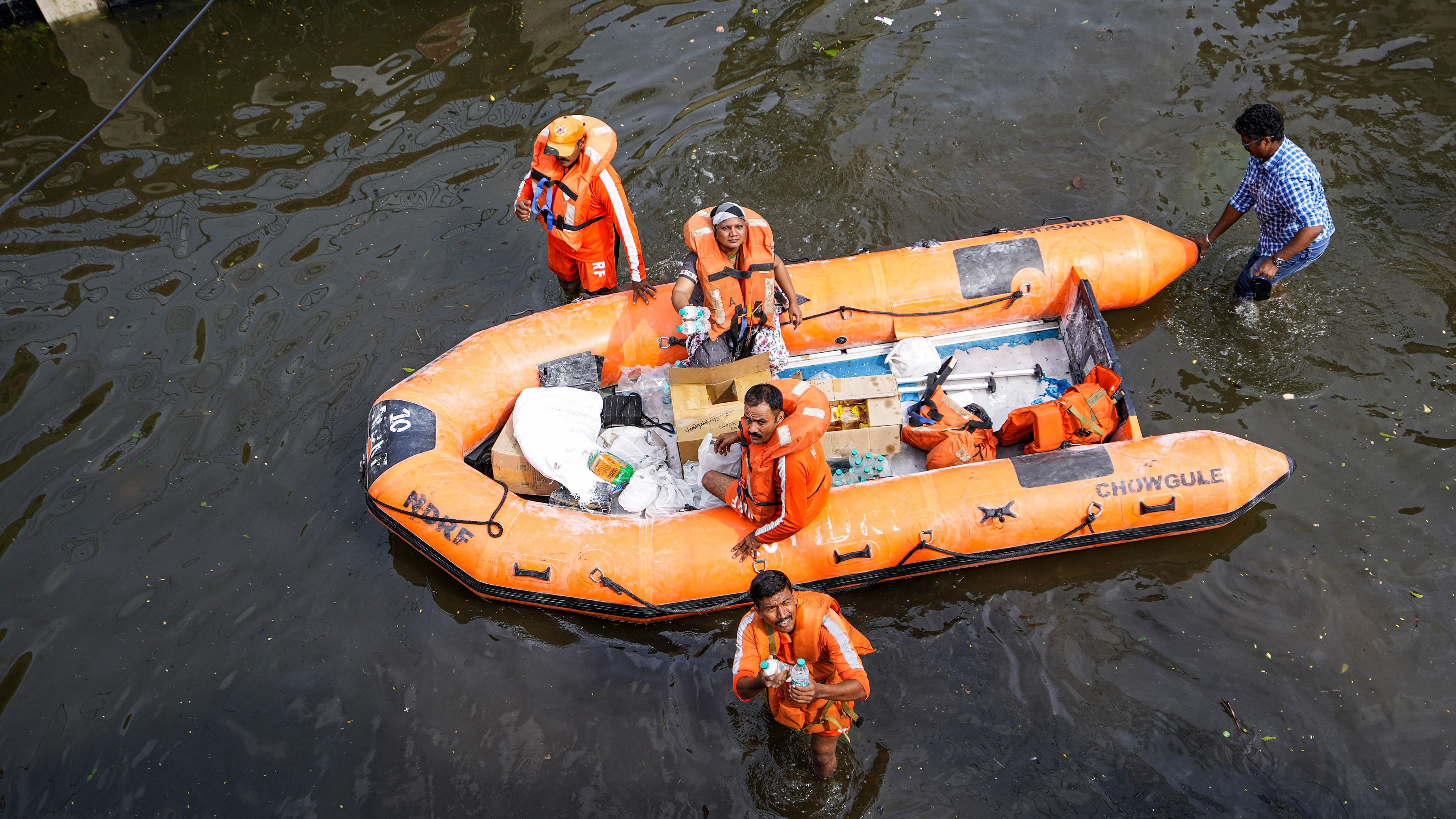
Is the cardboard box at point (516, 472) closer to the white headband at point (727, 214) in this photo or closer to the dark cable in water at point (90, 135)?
the white headband at point (727, 214)

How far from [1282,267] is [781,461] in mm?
3592

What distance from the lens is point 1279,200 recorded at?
4734 millimetres

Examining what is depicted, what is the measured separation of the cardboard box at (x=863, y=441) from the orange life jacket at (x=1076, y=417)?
2.28 feet

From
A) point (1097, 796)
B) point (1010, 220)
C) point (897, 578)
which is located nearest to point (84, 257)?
point (897, 578)

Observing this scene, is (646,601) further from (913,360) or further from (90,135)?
(90,135)

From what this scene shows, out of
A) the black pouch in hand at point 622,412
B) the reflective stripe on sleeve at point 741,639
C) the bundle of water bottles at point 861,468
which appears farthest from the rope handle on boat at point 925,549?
the black pouch in hand at point 622,412

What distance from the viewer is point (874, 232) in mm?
6398

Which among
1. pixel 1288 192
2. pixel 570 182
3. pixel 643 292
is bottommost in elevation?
pixel 1288 192

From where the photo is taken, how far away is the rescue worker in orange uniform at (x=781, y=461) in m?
3.56

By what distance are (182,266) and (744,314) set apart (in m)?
4.56

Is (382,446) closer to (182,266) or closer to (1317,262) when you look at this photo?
(182,266)

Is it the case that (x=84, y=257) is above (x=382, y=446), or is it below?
above

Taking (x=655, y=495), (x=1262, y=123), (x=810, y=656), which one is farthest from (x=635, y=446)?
(x=1262, y=123)

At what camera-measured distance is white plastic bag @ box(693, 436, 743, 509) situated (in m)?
4.47
